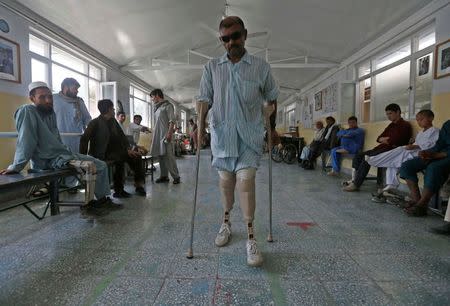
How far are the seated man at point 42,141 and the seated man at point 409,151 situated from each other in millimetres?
3219

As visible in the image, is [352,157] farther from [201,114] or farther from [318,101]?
[201,114]

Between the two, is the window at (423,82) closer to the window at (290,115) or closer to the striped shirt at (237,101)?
the striped shirt at (237,101)

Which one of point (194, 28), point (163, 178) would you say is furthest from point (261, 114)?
point (194, 28)

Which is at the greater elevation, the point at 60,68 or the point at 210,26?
the point at 210,26

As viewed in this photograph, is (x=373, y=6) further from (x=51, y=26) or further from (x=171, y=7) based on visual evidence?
(x=51, y=26)

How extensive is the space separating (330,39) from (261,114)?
15.5 ft

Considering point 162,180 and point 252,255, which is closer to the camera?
point 252,255

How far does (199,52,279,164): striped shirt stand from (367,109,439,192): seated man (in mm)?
2280

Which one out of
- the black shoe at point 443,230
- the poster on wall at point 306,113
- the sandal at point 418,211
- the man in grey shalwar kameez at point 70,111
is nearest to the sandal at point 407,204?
the sandal at point 418,211

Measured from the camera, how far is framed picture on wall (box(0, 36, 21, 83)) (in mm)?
3549

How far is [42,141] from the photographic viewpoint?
7.77 feet

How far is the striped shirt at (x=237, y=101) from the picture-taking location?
5.29 ft

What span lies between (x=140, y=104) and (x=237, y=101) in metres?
9.27

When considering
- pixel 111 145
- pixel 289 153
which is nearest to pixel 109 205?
pixel 111 145
